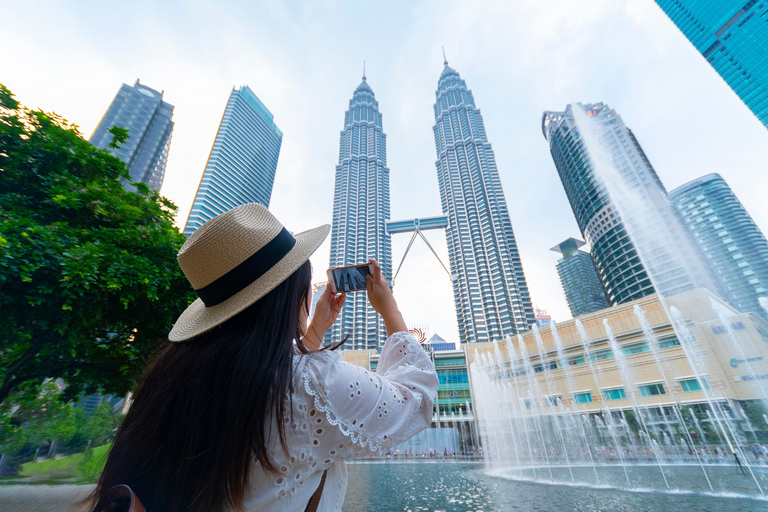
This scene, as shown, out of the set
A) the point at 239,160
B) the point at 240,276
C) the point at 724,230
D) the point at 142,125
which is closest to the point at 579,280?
the point at 724,230

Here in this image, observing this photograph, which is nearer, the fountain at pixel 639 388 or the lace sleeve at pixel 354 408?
the lace sleeve at pixel 354 408

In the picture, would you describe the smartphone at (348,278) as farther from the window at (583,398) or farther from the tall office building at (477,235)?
the tall office building at (477,235)

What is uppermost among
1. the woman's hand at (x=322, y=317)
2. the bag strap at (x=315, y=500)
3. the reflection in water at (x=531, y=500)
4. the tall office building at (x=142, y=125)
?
the tall office building at (x=142, y=125)

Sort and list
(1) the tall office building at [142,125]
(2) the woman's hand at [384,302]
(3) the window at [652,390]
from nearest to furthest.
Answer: (2) the woman's hand at [384,302]
(3) the window at [652,390]
(1) the tall office building at [142,125]

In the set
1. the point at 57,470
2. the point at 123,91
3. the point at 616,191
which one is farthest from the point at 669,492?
the point at 123,91

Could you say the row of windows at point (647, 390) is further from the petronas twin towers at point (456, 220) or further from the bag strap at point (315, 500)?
the petronas twin towers at point (456, 220)

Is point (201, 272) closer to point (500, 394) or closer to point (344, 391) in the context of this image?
point (344, 391)

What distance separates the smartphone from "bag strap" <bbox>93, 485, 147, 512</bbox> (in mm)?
1160

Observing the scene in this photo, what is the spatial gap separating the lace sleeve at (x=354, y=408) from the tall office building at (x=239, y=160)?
61566 millimetres

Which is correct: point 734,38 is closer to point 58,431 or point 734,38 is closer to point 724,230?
point 724,230

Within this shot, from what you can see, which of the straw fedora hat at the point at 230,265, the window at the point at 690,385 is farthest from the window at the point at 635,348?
the straw fedora hat at the point at 230,265

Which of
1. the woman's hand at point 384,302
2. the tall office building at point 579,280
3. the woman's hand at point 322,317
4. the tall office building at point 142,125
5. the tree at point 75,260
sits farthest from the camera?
the tall office building at point 579,280

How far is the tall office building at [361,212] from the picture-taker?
2894 inches

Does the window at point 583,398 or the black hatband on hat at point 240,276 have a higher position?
the black hatband on hat at point 240,276
